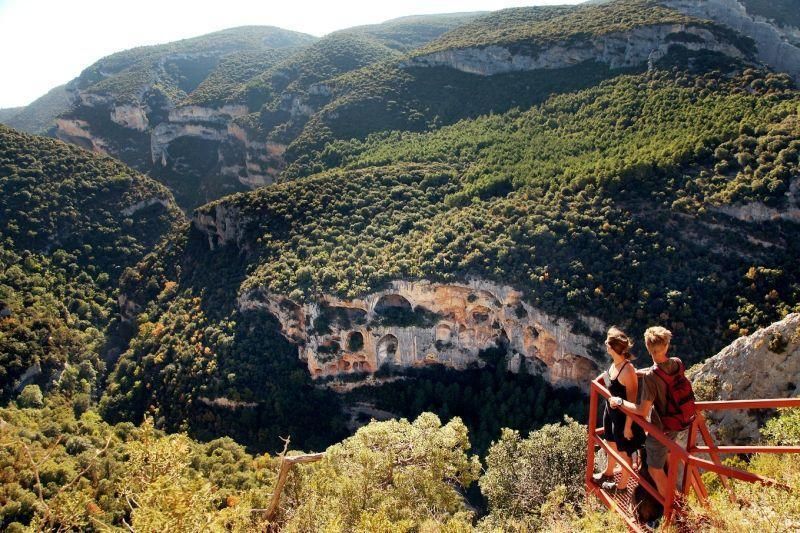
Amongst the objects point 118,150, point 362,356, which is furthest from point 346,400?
point 118,150

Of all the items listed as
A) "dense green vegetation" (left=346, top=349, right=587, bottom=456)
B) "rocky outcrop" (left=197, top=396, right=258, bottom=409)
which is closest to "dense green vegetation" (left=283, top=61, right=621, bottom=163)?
"dense green vegetation" (left=346, top=349, right=587, bottom=456)

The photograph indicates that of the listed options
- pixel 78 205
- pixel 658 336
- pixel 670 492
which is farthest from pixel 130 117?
pixel 670 492

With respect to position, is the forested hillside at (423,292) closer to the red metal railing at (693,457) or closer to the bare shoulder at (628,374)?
the red metal railing at (693,457)

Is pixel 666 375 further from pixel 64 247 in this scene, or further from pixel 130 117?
pixel 130 117

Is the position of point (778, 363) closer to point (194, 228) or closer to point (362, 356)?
point (362, 356)

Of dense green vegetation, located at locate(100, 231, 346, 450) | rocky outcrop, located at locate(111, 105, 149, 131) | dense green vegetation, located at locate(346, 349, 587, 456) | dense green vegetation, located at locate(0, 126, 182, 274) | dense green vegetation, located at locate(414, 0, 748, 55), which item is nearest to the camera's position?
dense green vegetation, located at locate(346, 349, 587, 456)

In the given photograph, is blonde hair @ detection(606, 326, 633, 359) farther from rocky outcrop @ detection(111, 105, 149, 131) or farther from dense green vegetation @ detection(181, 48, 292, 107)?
rocky outcrop @ detection(111, 105, 149, 131)
